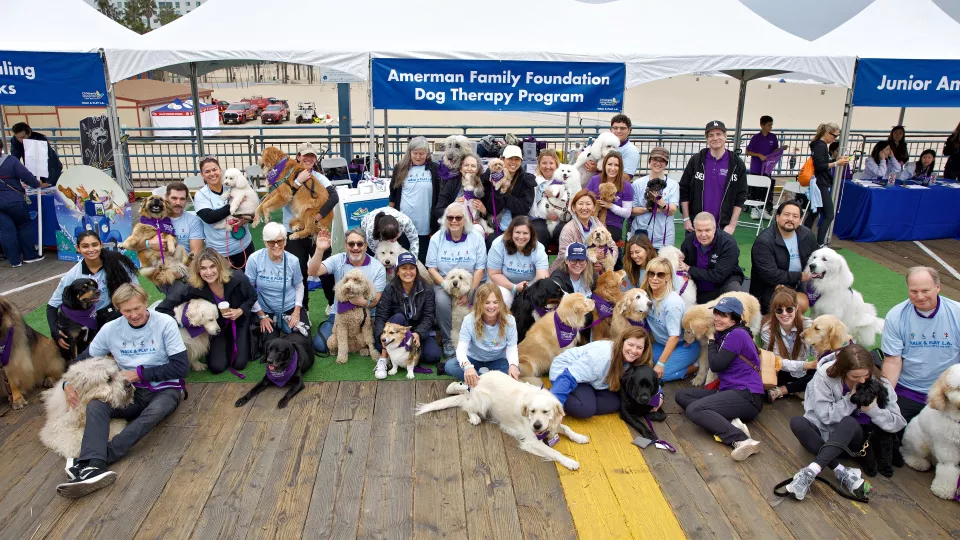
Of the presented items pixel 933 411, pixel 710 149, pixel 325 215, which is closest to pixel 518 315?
pixel 325 215

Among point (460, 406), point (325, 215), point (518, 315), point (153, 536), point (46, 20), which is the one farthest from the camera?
point (46, 20)

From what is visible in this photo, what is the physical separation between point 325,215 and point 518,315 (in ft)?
8.36

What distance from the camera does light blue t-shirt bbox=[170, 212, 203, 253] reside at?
618 centimetres

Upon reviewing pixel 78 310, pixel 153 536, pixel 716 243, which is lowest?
pixel 153 536

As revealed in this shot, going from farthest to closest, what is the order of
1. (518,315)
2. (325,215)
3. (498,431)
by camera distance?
(325,215), (518,315), (498,431)

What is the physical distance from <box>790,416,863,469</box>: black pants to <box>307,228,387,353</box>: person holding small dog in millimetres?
3440

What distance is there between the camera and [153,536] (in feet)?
11.3

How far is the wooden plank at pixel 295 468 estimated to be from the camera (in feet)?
11.7

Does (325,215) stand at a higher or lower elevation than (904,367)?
higher

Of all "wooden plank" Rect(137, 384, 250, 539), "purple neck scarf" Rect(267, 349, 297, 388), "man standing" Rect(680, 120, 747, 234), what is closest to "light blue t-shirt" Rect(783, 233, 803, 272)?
"man standing" Rect(680, 120, 747, 234)

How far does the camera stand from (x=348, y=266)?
5.75 m

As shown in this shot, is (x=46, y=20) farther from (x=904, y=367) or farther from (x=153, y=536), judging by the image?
(x=904, y=367)

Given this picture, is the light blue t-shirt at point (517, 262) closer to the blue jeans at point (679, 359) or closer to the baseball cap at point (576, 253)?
the baseball cap at point (576, 253)

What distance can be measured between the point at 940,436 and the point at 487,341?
9.98 feet
